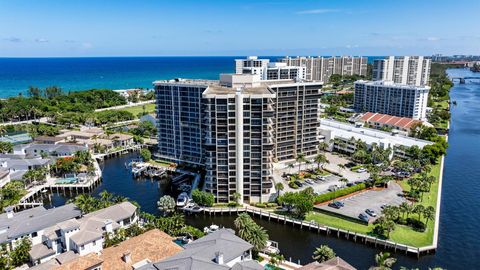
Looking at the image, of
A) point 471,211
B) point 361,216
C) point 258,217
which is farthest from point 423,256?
point 258,217

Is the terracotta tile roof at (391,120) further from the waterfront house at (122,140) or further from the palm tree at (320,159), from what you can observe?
the waterfront house at (122,140)

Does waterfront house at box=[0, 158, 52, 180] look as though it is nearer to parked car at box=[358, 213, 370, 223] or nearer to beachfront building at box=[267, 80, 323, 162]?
beachfront building at box=[267, 80, 323, 162]

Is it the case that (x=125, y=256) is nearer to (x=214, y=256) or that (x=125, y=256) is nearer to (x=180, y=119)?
(x=214, y=256)

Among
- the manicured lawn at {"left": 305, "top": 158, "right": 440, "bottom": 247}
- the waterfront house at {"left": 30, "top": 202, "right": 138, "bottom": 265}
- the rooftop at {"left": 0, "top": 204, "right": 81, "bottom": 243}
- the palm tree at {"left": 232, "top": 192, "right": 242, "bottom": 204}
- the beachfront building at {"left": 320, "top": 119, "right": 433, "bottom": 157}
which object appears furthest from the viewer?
the beachfront building at {"left": 320, "top": 119, "right": 433, "bottom": 157}

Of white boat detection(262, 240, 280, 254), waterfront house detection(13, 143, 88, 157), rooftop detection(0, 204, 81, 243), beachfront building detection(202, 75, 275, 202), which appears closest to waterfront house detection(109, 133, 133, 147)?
waterfront house detection(13, 143, 88, 157)

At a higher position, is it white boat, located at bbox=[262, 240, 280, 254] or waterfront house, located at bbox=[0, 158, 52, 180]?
waterfront house, located at bbox=[0, 158, 52, 180]

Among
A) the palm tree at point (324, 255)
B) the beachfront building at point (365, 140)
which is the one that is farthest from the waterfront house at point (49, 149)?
the palm tree at point (324, 255)

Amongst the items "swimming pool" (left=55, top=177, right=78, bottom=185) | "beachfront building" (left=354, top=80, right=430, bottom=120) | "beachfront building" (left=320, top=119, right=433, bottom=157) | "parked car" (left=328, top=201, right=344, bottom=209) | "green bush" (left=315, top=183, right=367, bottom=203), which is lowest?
"swimming pool" (left=55, top=177, right=78, bottom=185)
